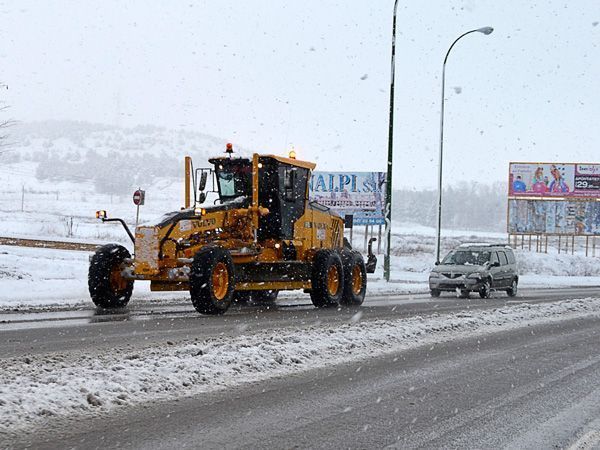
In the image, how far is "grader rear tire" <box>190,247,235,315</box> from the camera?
14.1 metres

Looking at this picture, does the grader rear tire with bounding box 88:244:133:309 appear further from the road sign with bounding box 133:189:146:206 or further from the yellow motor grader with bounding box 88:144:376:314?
the road sign with bounding box 133:189:146:206

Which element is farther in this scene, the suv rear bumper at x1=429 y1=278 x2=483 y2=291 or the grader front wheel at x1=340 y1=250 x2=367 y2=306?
the suv rear bumper at x1=429 y1=278 x2=483 y2=291

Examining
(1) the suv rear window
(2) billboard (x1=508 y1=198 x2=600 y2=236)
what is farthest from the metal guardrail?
(2) billboard (x1=508 y1=198 x2=600 y2=236)

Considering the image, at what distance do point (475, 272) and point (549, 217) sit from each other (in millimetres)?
33341

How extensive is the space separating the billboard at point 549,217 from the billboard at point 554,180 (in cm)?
51

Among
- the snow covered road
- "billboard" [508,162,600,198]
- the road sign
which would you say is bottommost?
the snow covered road

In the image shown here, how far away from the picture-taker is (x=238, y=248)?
51.5 feet

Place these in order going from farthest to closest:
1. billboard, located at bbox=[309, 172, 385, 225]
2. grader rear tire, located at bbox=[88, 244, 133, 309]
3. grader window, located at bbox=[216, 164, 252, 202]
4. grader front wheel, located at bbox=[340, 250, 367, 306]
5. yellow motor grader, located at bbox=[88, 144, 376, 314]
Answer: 1. billboard, located at bbox=[309, 172, 385, 225]
2. grader front wheel, located at bbox=[340, 250, 367, 306]
3. grader window, located at bbox=[216, 164, 252, 202]
4. grader rear tire, located at bbox=[88, 244, 133, 309]
5. yellow motor grader, located at bbox=[88, 144, 376, 314]

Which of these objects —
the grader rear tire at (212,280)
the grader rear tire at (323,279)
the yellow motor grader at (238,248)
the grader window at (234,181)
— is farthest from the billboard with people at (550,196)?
the grader rear tire at (212,280)

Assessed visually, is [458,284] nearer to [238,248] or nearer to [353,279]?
[353,279]

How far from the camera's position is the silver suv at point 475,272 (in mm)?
24172

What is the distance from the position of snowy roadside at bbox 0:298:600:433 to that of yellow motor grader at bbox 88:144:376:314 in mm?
2643

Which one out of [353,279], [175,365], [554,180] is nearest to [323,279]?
[353,279]

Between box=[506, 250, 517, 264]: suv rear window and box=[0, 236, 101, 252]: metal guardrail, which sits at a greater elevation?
box=[506, 250, 517, 264]: suv rear window
